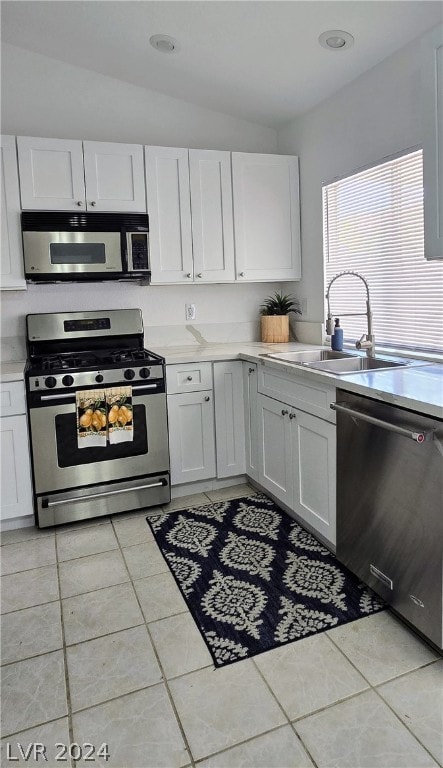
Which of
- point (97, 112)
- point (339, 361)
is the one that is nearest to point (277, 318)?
point (339, 361)

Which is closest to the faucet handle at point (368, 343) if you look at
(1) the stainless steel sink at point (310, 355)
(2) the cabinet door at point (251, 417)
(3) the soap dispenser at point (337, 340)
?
(1) the stainless steel sink at point (310, 355)

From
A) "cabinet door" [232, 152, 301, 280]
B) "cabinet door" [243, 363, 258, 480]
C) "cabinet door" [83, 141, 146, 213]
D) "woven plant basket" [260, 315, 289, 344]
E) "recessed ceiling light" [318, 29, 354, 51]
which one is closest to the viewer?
"recessed ceiling light" [318, 29, 354, 51]

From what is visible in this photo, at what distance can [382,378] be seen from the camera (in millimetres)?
2264

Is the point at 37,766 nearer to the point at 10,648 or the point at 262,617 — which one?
the point at 10,648

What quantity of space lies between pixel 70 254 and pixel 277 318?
147 centimetres

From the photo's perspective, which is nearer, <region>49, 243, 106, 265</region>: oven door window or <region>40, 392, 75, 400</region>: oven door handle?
<region>40, 392, 75, 400</region>: oven door handle

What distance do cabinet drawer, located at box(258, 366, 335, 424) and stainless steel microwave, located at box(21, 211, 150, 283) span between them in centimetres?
102

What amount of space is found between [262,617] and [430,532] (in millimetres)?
746

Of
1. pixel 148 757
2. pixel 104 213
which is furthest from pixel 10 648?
pixel 104 213

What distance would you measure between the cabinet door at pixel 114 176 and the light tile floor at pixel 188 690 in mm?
2155

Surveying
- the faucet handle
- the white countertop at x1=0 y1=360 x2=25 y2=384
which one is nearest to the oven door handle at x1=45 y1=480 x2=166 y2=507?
the white countertop at x1=0 y1=360 x2=25 y2=384

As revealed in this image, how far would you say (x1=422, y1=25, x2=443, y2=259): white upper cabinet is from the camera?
196 cm

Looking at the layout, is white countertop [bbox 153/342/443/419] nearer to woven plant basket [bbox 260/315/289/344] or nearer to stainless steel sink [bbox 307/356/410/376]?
stainless steel sink [bbox 307/356/410/376]

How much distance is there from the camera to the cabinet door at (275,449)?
2.87 meters
